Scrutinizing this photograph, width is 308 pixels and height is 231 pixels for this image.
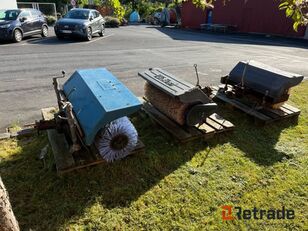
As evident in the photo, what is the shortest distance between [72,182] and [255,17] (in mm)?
25536

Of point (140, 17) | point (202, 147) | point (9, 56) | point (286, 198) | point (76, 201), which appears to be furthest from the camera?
point (140, 17)

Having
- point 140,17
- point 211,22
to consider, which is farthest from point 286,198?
point 140,17

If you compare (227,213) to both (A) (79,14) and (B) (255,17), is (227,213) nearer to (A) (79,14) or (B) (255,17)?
(A) (79,14)

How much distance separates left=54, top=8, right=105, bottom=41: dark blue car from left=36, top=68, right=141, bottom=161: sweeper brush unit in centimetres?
1142

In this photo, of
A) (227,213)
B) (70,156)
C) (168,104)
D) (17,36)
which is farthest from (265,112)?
(17,36)

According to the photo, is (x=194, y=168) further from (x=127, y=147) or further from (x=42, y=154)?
(x=42, y=154)

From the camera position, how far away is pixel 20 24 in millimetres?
13359

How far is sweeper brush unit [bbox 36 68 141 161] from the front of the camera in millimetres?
3148

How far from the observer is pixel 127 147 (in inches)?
143

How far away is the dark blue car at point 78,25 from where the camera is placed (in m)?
14.1

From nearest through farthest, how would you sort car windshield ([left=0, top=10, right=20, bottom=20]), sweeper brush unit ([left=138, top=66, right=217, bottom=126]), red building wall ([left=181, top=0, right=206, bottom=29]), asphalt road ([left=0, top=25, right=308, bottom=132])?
sweeper brush unit ([left=138, top=66, right=217, bottom=126]) < asphalt road ([left=0, top=25, right=308, bottom=132]) < car windshield ([left=0, top=10, right=20, bottom=20]) < red building wall ([left=181, top=0, right=206, bottom=29])

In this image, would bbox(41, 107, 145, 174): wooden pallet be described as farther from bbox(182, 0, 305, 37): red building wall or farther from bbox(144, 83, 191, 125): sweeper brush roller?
bbox(182, 0, 305, 37): red building wall

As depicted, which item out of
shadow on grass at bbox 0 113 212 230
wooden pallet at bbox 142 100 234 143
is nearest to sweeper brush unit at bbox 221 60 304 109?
wooden pallet at bbox 142 100 234 143

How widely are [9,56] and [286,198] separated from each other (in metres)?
10.5
